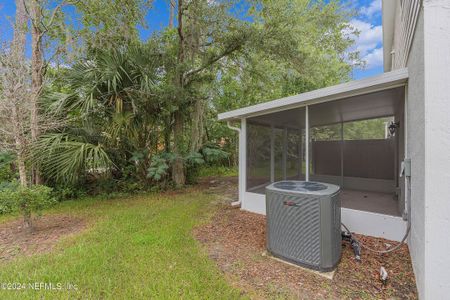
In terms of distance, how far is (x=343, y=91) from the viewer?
3.03 m

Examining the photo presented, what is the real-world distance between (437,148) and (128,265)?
3070 mm

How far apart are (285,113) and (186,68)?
3.16m

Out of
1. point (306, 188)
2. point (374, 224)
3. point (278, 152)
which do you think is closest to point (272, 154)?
point (278, 152)

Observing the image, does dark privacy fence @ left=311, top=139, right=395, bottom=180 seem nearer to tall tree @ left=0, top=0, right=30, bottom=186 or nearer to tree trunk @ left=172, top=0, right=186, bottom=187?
tree trunk @ left=172, top=0, right=186, bottom=187

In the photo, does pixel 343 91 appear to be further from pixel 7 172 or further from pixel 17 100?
pixel 7 172

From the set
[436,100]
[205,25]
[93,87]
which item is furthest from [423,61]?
[93,87]

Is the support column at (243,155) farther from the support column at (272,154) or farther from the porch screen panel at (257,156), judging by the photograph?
the support column at (272,154)

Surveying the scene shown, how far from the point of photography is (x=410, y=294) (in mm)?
1995

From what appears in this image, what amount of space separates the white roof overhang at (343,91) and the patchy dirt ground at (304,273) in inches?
79.6

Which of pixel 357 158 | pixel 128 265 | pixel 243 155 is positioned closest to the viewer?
A: pixel 128 265

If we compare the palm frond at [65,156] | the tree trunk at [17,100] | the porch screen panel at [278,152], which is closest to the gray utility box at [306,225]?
the porch screen panel at [278,152]

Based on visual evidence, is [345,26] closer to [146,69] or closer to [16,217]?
[146,69]

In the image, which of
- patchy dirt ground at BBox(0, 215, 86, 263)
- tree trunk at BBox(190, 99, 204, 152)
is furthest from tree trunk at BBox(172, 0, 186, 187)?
patchy dirt ground at BBox(0, 215, 86, 263)

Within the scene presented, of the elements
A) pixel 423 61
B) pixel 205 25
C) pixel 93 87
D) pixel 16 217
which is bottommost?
pixel 16 217
